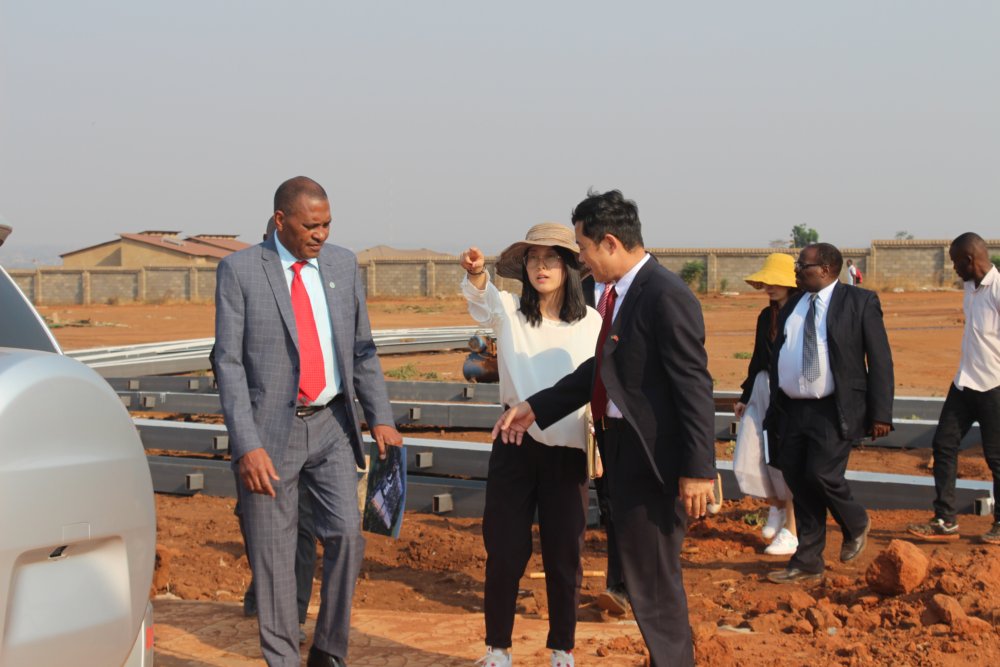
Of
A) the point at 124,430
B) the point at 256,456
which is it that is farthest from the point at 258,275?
the point at 124,430

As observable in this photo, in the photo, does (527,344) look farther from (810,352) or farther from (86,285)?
(86,285)

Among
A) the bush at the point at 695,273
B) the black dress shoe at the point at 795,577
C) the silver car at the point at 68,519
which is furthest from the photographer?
the bush at the point at 695,273

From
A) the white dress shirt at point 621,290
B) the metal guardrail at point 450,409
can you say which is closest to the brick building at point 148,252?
the metal guardrail at point 450,409

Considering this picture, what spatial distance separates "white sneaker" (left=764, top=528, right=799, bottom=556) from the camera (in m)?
7.08

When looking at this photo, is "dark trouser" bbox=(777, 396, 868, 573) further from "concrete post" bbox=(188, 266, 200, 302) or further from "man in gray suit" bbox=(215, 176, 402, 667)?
"concrete post" bbox=(188, 266, 200, 302)

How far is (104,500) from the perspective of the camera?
9.51ft

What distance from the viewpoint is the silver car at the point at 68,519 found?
2611mm

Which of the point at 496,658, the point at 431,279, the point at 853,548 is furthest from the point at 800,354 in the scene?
the point at 431,279

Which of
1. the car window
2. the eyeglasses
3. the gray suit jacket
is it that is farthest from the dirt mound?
the car window

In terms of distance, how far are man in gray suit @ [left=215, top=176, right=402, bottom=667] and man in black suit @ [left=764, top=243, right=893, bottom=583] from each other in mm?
2757

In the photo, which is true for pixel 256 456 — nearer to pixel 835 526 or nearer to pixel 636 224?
pixel 636 224

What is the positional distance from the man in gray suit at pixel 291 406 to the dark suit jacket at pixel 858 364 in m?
2.92

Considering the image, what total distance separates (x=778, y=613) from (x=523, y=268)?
2066 mm

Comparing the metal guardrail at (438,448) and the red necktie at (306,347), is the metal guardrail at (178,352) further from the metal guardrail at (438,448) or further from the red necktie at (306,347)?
the red necktie at (306,347)
